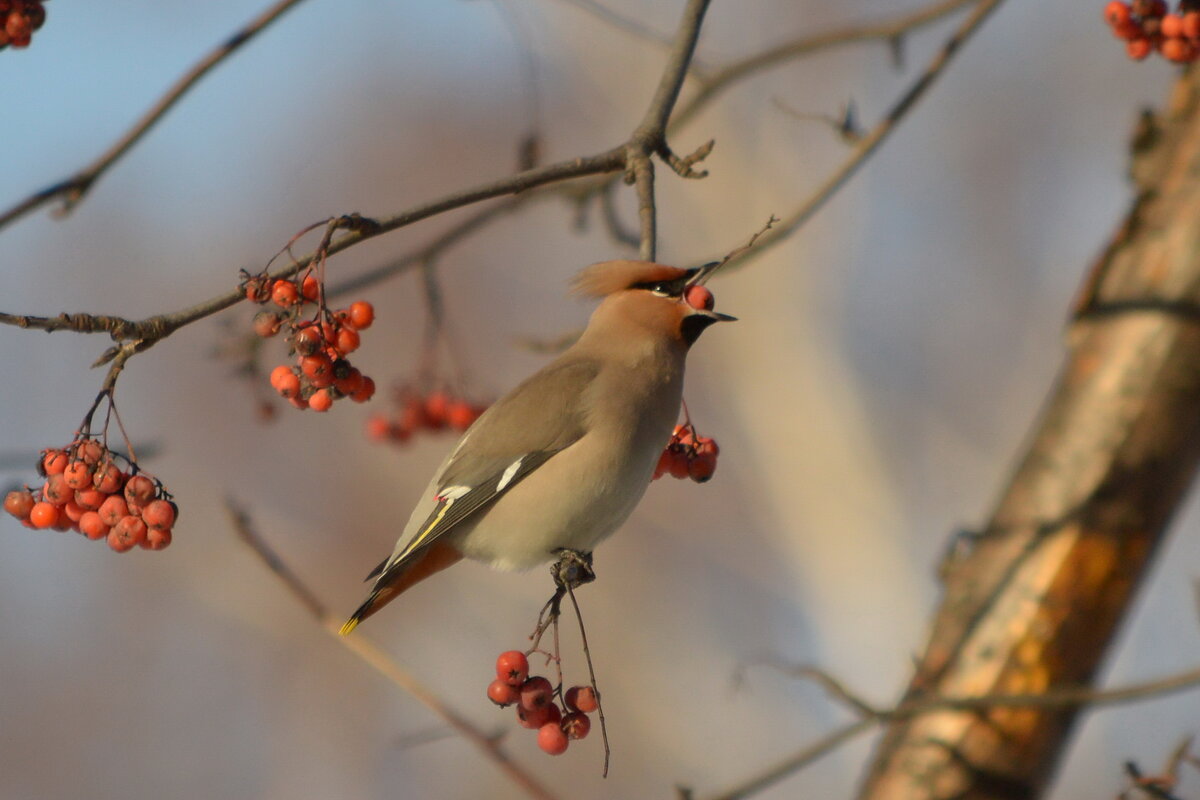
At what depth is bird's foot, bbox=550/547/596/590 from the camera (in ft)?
7.59

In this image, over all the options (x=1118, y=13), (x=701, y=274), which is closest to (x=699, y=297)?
(x=701, y=274)

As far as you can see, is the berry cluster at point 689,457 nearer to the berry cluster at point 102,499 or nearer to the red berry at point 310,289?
the red berry at point 310,289

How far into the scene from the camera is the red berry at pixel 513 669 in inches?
87.9

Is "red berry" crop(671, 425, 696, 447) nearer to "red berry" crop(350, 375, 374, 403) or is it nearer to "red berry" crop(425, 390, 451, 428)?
"red berry" crop(350, 375, 374, 403)

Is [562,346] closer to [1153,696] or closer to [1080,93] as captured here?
[1153,696]

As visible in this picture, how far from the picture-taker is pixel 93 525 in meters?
2.00

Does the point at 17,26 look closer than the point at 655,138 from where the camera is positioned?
Yes

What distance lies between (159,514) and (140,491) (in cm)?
5

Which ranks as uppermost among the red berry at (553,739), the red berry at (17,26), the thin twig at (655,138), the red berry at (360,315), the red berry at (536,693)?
the thin twig at (655,138)

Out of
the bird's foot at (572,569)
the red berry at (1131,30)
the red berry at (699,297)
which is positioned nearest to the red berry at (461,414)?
the bird's foot at (572,569)

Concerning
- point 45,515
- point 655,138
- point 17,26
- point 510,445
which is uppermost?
point 655,138

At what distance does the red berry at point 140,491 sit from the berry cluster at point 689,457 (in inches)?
38.4

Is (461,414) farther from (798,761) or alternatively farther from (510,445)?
(798,761)

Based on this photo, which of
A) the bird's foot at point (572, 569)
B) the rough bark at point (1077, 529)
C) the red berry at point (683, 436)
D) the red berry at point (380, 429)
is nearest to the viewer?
the bird's foot at point (572, 569)
